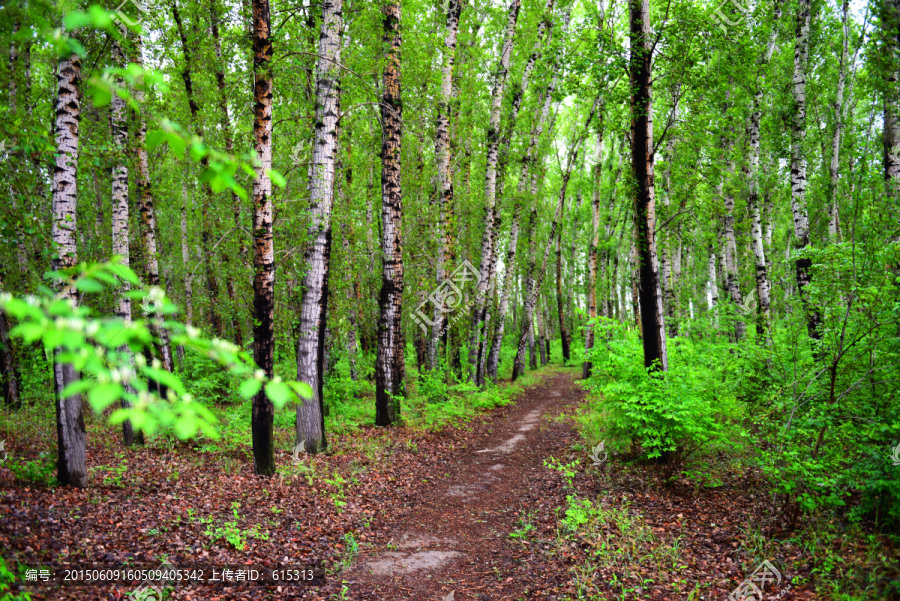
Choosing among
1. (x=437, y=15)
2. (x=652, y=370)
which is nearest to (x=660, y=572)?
(x=652, y=370)

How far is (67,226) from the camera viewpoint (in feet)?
18.5

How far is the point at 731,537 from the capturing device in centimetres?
540

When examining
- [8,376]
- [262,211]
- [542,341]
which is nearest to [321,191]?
[262,211]

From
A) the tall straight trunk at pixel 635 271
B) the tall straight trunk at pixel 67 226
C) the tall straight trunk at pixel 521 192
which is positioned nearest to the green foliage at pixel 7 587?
the tall straight trunk at pixel 67 226

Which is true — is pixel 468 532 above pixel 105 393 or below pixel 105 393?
below

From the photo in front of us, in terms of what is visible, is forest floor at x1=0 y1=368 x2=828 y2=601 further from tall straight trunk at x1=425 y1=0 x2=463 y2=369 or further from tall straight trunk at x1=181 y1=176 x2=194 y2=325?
tall straight trunk at x1=181 y1=176 x2=194 y2=325

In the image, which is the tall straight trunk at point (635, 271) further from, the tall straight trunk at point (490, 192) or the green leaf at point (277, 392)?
the green leaf at point (277, 392)

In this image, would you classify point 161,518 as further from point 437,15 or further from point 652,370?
point 437,15

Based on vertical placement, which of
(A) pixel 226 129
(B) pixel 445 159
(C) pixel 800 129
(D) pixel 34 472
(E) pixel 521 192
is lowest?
(D) pixel 34 472

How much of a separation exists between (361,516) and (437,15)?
14.4 meters

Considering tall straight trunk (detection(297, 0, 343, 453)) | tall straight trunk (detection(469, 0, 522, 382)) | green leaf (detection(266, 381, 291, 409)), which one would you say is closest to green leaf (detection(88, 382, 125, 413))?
green leaf (detection(266, 381, 291, 409))

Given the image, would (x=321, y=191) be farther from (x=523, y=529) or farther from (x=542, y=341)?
(x=542, y=341)

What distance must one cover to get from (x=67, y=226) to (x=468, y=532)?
6476mm

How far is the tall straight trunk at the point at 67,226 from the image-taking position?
18.4 feet
